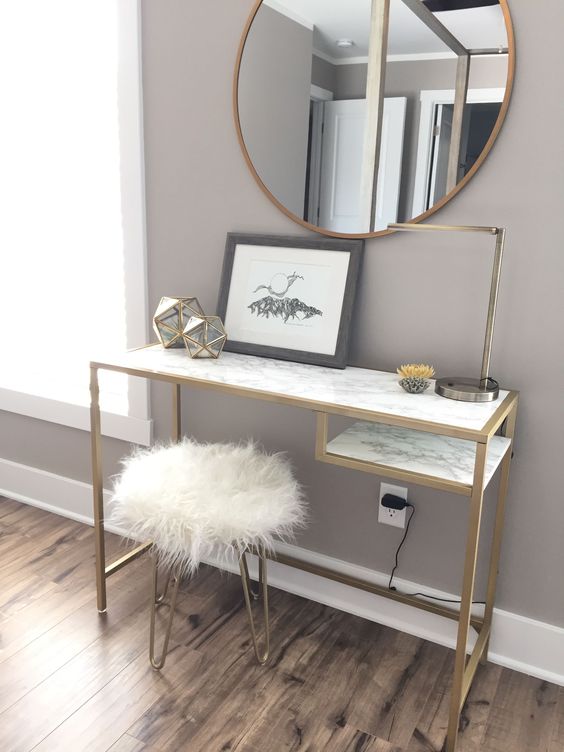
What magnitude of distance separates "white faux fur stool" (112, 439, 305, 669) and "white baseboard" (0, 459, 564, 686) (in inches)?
12.8

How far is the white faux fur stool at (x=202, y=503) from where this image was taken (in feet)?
5.26

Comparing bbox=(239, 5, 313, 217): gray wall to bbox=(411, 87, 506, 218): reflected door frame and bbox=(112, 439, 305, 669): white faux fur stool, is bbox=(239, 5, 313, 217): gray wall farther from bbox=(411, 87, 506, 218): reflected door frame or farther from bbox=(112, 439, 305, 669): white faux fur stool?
bbox=(112, 439, 305, 669): white faux fur stool

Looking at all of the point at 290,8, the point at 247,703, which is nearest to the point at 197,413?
the point at 247,703

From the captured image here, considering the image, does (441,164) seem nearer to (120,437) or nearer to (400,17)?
(400,17)

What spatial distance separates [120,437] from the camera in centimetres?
242

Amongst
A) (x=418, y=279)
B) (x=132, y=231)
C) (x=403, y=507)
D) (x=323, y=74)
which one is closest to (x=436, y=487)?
(x=403, y=507)

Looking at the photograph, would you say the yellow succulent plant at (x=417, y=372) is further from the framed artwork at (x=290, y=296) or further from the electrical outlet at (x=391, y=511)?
the electrical outlet at (x=391, y=511)

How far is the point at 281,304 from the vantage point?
76.0 inches

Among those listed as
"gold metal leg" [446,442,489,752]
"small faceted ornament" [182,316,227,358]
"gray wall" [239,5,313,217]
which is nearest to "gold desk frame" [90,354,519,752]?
"gold metal leg" [446,442,489,752]

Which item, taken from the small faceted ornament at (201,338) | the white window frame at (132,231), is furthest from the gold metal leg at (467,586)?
the white window frame at (132,231)

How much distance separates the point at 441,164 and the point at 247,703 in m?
1.43

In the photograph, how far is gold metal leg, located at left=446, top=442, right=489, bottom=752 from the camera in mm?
1359

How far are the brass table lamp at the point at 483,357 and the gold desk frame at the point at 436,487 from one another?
49 millimetres

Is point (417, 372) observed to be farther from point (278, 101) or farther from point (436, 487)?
point (278, 101)
